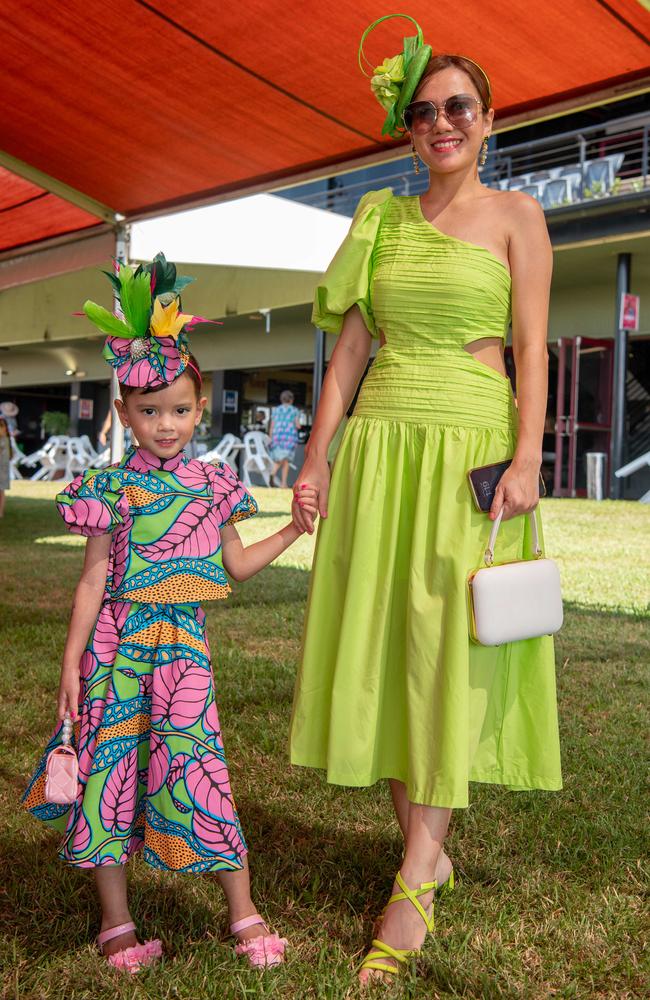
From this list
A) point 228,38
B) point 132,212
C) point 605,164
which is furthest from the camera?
point 605,164

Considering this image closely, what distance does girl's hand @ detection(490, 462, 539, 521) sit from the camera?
1.62 m

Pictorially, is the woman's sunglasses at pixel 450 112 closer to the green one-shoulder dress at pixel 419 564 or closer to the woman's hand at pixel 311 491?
the green one-shoulder dress at pixel 419 564

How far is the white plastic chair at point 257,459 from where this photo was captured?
16.6m

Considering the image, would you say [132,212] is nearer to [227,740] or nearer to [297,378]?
[227,740]

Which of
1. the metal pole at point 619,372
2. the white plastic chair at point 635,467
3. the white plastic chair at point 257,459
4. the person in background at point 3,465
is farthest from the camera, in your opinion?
the white plastic chair at point 257,459

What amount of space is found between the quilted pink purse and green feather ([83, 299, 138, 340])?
68cm

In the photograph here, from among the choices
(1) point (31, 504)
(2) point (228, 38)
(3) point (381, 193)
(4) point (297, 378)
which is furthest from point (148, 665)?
(4) point (297, 378)

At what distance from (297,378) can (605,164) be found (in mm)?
11544

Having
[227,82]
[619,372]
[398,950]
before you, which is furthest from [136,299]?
[619,372]

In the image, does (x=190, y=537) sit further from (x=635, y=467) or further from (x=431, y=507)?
(x=635, y=467)

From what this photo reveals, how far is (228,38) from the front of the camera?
12.0ft

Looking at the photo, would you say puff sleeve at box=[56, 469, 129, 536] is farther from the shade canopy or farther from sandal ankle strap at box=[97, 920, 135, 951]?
the shade canopy

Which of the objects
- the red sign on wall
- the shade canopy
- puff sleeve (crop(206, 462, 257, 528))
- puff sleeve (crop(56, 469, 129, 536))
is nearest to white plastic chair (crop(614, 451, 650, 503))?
the red sign on wall

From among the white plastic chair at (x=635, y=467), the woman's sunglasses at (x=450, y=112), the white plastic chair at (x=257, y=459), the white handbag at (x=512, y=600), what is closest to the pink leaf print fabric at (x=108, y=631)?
the white handbag at (x=512, y=600)
